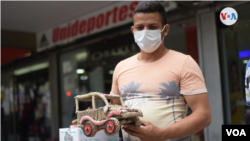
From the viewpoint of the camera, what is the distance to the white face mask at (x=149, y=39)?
2088 millimetres

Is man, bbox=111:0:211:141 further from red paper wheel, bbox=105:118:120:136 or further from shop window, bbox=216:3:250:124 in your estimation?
shop window, bbox=216:3:250:124

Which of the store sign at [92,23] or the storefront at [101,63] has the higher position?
the store sign at [92,23]

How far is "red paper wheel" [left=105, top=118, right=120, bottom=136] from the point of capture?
1.63 m

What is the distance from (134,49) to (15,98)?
6309mm

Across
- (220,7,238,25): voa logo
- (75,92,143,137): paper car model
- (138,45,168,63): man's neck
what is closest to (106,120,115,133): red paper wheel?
(75,92,143,137): paper car model

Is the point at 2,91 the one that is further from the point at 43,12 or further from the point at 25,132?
the point at 43,12

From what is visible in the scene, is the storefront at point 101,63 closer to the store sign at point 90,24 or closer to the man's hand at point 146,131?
the store sign at point 90,24

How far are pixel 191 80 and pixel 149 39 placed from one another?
1.48ft

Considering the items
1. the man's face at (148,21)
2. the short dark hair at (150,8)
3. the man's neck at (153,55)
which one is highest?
the short dark hair at (150,8)

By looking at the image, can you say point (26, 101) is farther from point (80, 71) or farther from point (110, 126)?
point (110, 126)

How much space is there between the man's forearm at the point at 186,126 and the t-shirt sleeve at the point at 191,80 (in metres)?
0.15

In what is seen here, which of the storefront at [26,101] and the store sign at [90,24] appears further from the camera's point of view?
the storefront at [26,101]

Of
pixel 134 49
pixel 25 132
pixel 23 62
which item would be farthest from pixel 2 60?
pixel 134 49

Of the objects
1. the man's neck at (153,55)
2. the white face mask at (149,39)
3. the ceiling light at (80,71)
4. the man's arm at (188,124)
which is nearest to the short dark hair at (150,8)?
the white face mask at (149,39)
